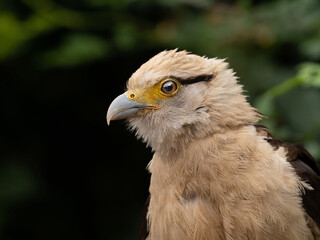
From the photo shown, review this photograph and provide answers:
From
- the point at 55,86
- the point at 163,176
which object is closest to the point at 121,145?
the point at 55,86

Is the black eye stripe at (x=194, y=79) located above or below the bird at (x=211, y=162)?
above

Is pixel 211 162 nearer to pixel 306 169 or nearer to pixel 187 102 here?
pixel 187 102

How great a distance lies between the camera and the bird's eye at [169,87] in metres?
4.01

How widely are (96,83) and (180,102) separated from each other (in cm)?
376

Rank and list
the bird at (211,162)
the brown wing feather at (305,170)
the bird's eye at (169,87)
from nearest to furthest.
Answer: the bird at (211,162) < the brown wing feather at (305,170) < the bird's eye at (169,87)

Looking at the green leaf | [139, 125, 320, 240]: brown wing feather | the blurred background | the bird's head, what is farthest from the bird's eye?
the green leaf

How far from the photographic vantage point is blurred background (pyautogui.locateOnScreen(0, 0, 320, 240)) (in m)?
6.07

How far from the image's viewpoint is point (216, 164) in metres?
3.76

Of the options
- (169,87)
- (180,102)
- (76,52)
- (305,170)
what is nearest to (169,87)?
(169,87)

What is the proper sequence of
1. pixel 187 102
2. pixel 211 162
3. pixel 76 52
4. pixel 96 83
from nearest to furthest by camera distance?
pixel 211 162
pixel 187 102
pixel 76 52
pixel 96 83

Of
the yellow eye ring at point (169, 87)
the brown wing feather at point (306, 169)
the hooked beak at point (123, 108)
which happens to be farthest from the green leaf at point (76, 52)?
Result: the brown wing feather at point (306, 169)

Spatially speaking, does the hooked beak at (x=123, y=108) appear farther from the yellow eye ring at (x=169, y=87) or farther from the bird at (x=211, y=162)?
the yellow eye ring at (x=169, y=87)

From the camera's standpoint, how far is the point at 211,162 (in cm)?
378

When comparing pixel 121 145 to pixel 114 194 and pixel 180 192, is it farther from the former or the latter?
pixel 180 192
